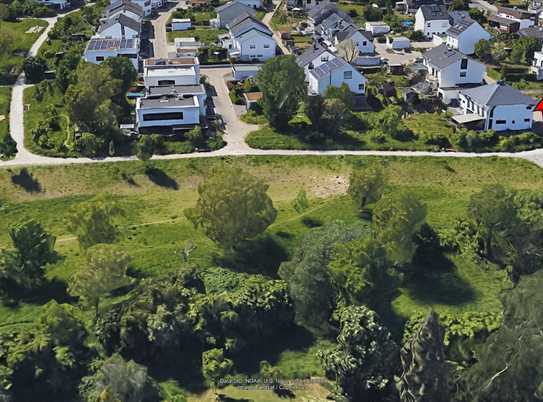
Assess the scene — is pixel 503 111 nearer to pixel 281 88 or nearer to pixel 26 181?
pixel 281 88

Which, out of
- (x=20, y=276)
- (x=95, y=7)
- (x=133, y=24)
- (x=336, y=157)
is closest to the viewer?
(x=20, y=276)

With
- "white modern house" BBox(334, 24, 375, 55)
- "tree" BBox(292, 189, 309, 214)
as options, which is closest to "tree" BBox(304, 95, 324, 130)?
"tree" BBox(292, 189, 309, 214)

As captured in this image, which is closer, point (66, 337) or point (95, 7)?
point (66, 337)

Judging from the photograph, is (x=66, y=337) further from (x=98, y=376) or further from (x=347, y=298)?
(x=347, y=298)

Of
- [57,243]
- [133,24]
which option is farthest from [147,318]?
[133,24]

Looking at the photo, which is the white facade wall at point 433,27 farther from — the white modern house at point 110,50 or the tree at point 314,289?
the tree at point 314,289

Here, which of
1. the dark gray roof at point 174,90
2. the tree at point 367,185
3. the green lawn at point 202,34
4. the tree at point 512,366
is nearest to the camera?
the tree at point 512,366

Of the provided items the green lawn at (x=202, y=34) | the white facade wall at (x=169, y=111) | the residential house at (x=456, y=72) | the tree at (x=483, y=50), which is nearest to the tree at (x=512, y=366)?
the white facade wall at (x=169, y=111)
